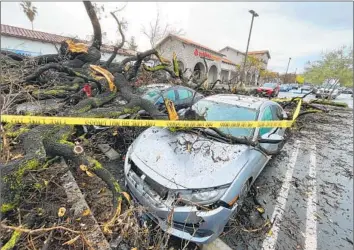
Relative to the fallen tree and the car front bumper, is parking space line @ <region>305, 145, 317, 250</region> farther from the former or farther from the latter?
the fallen tree

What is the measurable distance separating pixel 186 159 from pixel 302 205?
2205 mm

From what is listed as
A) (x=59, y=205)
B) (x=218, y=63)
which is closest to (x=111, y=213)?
(x=59, y=205)

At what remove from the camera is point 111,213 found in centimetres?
233

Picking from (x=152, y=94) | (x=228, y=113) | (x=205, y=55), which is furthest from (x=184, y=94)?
(x=205, y=55)

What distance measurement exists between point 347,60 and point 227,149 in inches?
937

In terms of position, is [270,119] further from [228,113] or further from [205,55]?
[205,55]

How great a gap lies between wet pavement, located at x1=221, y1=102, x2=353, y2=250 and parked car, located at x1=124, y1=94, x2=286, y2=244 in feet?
1.49

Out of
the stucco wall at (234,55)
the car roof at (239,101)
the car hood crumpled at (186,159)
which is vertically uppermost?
the stucco wall at (234,55)

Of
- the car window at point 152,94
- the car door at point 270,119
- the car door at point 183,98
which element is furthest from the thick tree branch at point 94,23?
the car door at point 270,119

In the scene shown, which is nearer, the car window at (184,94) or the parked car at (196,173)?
the parked car at (196,173)

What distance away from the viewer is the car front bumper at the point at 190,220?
224 centimetres

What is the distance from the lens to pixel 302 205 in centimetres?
338

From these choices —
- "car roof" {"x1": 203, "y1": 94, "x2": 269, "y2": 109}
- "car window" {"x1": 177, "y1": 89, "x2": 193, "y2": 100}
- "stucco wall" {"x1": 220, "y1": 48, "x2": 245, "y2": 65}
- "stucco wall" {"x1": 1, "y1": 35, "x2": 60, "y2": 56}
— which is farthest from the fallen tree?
"stucco wall" {"x1": 220, "y1": 48, "x2": 245, "y2": 65}

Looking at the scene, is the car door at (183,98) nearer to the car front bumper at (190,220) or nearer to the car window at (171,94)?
the car window at (171,94)
